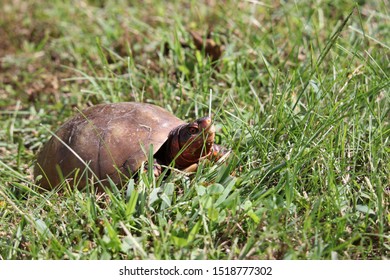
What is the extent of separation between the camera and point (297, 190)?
282 centimetres

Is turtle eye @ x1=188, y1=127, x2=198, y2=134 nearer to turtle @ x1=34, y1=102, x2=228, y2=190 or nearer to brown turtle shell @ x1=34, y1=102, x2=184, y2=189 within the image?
turtle @ x1=34, y1=102, x2=228, y2=190

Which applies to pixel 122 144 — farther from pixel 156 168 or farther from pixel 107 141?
pixel 156 168

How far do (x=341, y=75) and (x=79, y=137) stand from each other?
134 cm

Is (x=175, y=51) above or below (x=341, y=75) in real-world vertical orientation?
below

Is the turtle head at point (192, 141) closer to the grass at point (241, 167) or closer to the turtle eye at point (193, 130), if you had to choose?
the turtle eye at point (193, 130)

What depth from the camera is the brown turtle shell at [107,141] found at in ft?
10.0

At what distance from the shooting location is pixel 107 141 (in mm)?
3102

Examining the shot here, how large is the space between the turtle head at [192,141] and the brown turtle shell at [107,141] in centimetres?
8

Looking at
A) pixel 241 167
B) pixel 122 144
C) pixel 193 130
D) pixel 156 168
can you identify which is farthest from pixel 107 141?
pixel 241 167

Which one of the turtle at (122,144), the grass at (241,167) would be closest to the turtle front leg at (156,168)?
the turtle at (122,144)

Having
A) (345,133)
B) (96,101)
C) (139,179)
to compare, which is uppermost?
(345,133)

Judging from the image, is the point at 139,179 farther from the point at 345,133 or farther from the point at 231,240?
the point at 345,133
